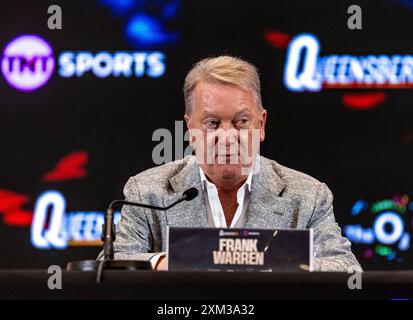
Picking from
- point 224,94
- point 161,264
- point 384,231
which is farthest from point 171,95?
point 161,264

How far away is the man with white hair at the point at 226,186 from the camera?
2.69m

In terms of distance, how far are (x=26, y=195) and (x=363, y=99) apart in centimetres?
161

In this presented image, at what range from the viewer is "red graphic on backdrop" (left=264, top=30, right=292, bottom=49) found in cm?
364

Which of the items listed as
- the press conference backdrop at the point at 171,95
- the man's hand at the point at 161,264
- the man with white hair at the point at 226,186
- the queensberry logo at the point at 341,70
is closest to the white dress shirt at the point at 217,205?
the man with white hair at the point at 226,186

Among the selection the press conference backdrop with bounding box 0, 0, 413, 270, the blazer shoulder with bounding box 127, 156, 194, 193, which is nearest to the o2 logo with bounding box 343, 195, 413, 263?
the press conference backdrop with bounding box 0, 0, 413, 270

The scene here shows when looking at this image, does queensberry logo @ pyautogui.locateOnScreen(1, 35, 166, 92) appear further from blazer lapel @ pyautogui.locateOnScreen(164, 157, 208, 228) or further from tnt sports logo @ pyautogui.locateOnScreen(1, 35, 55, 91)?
blazer lapel @ pyautogui.locateOnScreen(164, 157, 208, 228)

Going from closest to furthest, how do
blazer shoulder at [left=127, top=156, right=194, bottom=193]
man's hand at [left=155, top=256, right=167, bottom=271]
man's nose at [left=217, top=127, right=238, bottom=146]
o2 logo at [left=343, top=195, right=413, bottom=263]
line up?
man's hand at [left=155, top=256, right=167, bottom=271], man's nose at [left=217, top=127, right=238, bottom=146], blazer shoulder at [left=127, top=156, right=194, bottom=193], o2 logo at [left=343, top=195, right=413, bottom=263]

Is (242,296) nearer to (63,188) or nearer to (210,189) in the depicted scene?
(210,189)

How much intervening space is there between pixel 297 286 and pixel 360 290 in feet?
0.44

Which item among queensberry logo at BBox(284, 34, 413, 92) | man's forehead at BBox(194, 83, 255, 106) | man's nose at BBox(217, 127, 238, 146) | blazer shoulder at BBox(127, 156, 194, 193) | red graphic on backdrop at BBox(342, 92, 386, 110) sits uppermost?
queensberry logo at BBox(284, 34, 413, 92)

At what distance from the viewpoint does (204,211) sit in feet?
9.10

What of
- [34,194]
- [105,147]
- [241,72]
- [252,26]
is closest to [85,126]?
[105,147]

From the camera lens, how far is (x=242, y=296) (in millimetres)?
1671

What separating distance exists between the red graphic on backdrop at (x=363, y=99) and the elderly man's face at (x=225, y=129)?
3.19ft
